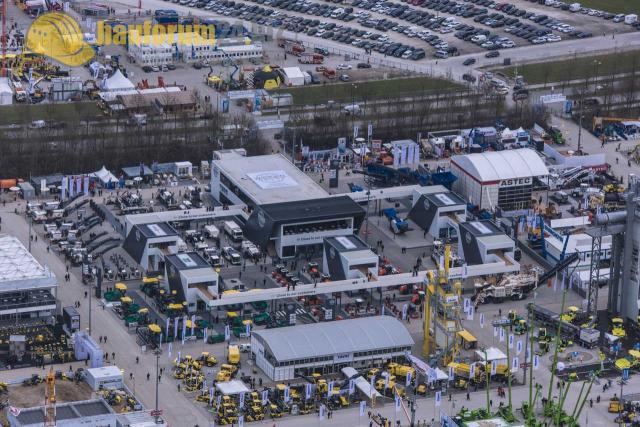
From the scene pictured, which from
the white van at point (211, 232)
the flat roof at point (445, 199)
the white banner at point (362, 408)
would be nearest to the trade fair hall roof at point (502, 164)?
the flat roof at point (445, 199)

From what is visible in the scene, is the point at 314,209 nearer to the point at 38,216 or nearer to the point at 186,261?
the point at 186,261

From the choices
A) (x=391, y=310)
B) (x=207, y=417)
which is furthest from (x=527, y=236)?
(x=207, y=417)

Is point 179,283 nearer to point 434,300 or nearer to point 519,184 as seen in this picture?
point 434,300

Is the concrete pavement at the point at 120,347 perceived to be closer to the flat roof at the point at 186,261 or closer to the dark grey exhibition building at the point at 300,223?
the flat roof at the point at 186,261

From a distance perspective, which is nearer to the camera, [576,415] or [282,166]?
[576,415]

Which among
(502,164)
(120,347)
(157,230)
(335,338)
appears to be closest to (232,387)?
(335,338)

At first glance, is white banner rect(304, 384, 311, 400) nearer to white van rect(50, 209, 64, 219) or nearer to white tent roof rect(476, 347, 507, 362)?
white tent roof rect(476, 347, 507, 362)
